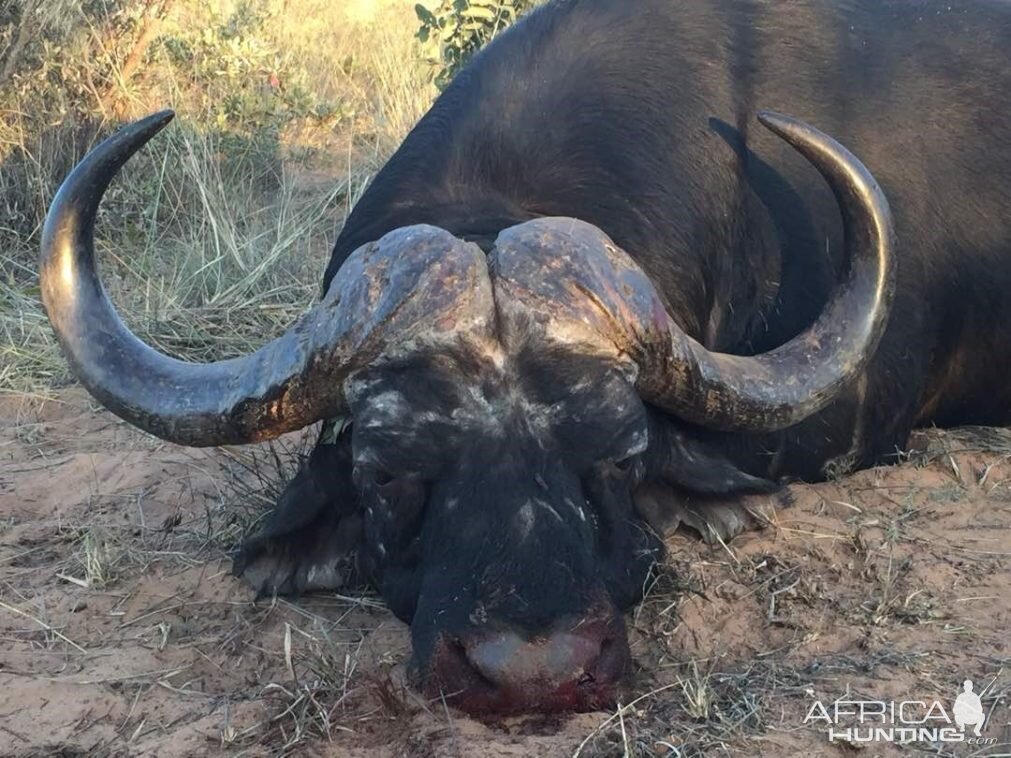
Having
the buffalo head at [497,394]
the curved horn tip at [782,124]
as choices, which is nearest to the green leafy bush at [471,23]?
the curved horn tip at [782,124]

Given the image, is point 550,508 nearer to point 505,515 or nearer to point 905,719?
point 505,515

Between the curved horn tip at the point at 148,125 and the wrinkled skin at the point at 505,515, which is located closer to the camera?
the wrinkled skin at the point at 505,515

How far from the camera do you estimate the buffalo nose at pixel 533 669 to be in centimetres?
265

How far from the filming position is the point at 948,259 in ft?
14.3

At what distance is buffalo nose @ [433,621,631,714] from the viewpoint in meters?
2.65

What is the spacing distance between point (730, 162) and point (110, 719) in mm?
2271

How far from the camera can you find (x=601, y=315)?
296cm

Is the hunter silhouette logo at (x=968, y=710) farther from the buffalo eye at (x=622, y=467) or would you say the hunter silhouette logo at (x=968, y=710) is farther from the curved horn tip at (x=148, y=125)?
the curved horn tip at (x=148, y=125)

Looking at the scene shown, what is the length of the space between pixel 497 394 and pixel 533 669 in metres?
0.60

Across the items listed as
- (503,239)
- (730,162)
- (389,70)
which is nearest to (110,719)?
(503,239)

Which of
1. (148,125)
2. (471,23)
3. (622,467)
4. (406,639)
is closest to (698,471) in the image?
(622,467)

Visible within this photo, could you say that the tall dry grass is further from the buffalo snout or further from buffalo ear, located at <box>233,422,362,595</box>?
the buffalo snout

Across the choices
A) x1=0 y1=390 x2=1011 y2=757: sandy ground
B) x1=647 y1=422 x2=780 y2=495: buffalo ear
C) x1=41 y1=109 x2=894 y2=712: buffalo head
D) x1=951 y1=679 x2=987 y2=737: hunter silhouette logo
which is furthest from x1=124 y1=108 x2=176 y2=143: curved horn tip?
x1=951 y1=679 x2=987 y2=737: hunter silhouette logo

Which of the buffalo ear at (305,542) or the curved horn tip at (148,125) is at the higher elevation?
the curved horn tip at (148,125)
